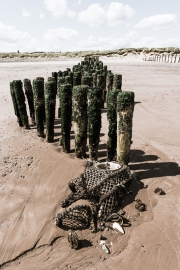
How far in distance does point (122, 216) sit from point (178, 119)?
806 cm

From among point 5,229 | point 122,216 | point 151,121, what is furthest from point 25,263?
point 151,121

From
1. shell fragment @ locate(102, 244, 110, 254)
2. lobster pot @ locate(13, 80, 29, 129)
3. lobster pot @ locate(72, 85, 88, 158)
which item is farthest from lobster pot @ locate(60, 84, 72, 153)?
shell fragment @ locate(102, 244, 110, 254)

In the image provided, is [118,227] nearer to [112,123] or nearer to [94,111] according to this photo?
[112,123]

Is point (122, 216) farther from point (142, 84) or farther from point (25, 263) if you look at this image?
point (142, 84)

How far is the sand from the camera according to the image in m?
4.52

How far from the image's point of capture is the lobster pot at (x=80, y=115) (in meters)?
7.04

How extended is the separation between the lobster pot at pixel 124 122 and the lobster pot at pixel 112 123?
1.53ft

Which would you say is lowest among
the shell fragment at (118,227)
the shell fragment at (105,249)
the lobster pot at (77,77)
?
the shell fragment at (105,249)

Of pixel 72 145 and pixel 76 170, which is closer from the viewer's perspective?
pixel 76 170

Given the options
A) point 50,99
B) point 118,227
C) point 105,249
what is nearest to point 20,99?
point 50,99

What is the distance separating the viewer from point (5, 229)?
5.25m

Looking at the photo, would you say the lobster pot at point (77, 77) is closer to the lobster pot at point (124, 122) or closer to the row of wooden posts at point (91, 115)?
the row of wooden posts at point (91, 115)

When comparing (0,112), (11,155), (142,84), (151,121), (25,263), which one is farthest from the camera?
(142,84)

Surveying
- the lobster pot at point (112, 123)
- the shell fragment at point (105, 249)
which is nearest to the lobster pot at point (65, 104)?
the lobster pot at point (112, 123)
